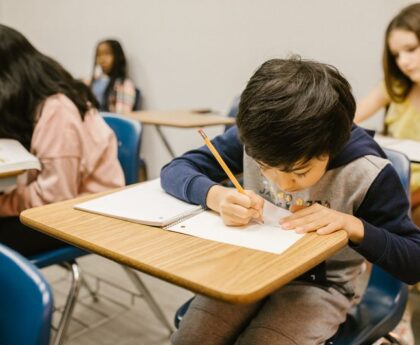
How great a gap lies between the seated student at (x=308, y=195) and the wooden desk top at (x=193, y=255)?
94 millimetres

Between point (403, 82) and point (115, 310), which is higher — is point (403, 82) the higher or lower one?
the higher one

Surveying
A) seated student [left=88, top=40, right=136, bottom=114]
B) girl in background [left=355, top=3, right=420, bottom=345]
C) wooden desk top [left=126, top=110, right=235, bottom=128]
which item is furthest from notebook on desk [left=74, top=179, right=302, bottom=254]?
seated student [left=88, top=40, right=136, bottom=114]

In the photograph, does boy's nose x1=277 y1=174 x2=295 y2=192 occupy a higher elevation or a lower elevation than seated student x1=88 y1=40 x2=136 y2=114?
higher

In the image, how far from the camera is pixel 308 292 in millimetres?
945

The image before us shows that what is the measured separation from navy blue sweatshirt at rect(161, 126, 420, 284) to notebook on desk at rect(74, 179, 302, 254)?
0.14 feet

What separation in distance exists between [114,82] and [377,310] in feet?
10.8

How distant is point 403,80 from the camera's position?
209 centimetres

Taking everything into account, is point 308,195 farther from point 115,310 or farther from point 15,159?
point 115,310

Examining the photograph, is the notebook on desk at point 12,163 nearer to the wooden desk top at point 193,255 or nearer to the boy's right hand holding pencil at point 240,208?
the wooden desk top at point 193,255

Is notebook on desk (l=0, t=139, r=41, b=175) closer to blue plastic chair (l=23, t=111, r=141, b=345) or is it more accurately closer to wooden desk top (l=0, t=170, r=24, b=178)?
wooden desk top (l=0, t=170, r=24, b=178)

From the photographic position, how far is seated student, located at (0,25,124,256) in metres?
1.41

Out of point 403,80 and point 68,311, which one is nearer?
point 68,311

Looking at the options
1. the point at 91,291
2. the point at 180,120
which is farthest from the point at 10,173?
the point at 180,120

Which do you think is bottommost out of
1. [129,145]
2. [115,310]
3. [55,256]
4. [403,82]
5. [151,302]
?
[115,310]
